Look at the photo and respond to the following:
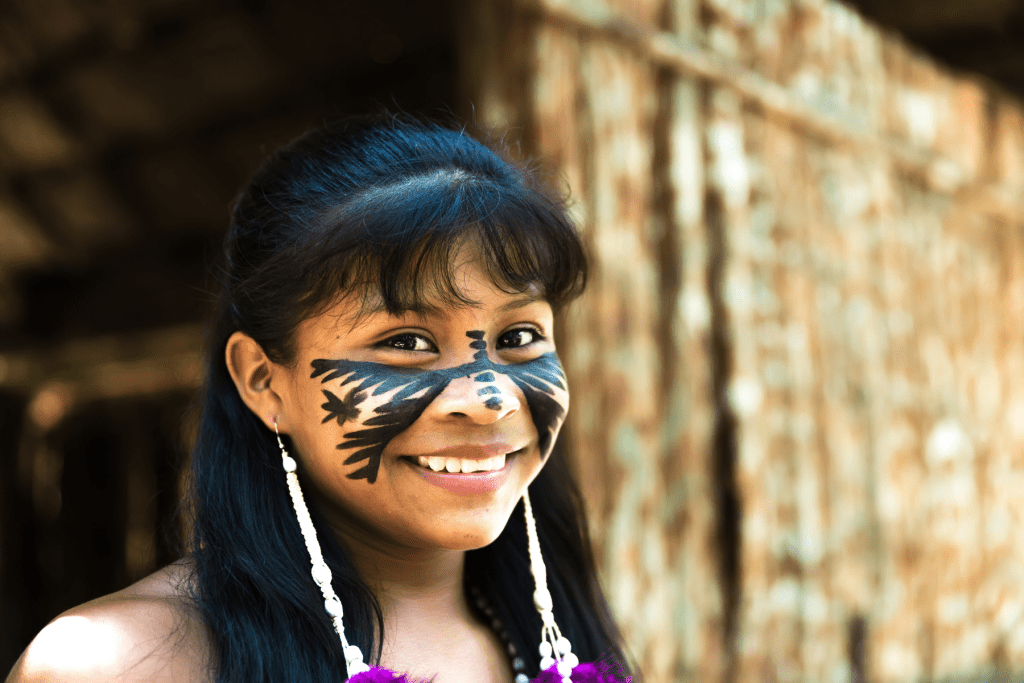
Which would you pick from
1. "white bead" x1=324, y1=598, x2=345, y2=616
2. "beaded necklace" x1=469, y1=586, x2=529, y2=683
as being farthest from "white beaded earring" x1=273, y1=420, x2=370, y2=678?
"beaded necklace" x1=469, y1=586, x2=529, y2=683

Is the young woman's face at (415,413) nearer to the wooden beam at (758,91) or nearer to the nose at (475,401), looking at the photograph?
the nose at (475,401)

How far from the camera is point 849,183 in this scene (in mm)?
3379

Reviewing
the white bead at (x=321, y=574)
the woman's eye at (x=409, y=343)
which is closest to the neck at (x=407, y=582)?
the white bead at (x=321, y=574)

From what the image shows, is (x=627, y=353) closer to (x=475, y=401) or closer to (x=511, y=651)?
(x=511, y=651)

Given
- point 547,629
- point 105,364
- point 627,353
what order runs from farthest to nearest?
point 105,364 < point 627,353 < point 547,629

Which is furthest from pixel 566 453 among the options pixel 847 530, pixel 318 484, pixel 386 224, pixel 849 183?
pixel 849 183

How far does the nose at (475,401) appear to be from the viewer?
4.45ft

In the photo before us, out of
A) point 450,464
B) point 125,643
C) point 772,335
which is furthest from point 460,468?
point 772,335

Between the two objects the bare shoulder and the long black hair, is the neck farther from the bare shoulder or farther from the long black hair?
the bare shoulder

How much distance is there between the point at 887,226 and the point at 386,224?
2677 millimetres

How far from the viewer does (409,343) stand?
4.57ft

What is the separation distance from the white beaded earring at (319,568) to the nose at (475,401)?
240 millimetres

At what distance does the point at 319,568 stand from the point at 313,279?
A: 410 mm

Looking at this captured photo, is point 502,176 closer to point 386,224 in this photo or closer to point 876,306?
point 386,224
